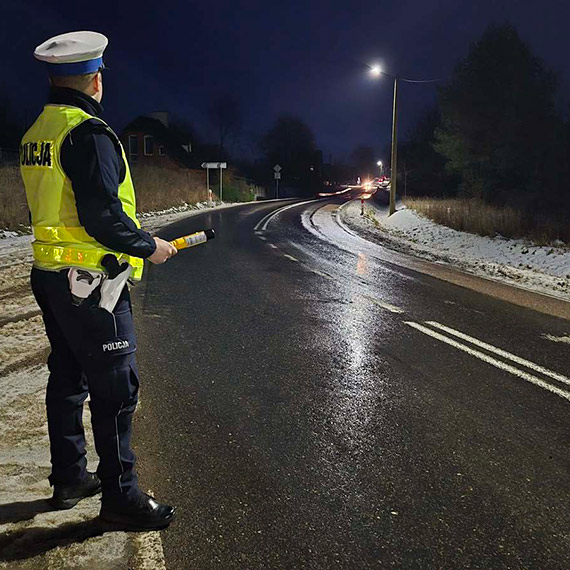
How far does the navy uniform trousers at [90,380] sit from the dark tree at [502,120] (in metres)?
32.8

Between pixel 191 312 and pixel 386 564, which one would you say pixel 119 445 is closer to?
pixel 386 564

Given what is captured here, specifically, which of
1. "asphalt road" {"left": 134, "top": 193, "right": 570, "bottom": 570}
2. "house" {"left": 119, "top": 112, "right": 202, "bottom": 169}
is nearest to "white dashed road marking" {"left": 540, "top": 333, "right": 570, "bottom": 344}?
"asphalt road" {"left": 134, "top": 193, "right": 570, "bottom": 570}

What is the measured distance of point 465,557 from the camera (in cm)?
231

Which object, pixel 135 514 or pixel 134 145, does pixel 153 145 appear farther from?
pixel 135 514

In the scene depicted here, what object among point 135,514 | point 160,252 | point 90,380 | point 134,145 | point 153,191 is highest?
point 134,145

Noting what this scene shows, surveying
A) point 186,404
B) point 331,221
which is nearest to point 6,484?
point 186,404

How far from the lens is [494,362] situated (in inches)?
193

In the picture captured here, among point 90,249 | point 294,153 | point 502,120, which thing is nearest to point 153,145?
point 502,120

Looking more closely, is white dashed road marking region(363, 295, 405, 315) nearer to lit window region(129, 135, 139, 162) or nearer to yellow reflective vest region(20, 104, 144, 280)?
yellow reflective vest region(20, 104, 144, 280)

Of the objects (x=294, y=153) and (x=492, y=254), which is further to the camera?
(x=294, y=153)

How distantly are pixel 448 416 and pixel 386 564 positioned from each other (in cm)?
168

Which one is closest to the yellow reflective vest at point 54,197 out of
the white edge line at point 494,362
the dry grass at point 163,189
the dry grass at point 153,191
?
the white edge line at point 494,362

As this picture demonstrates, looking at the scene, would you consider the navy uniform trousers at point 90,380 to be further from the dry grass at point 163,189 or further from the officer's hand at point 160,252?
the dry grass at point 163,189

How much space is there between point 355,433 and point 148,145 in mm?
51877
